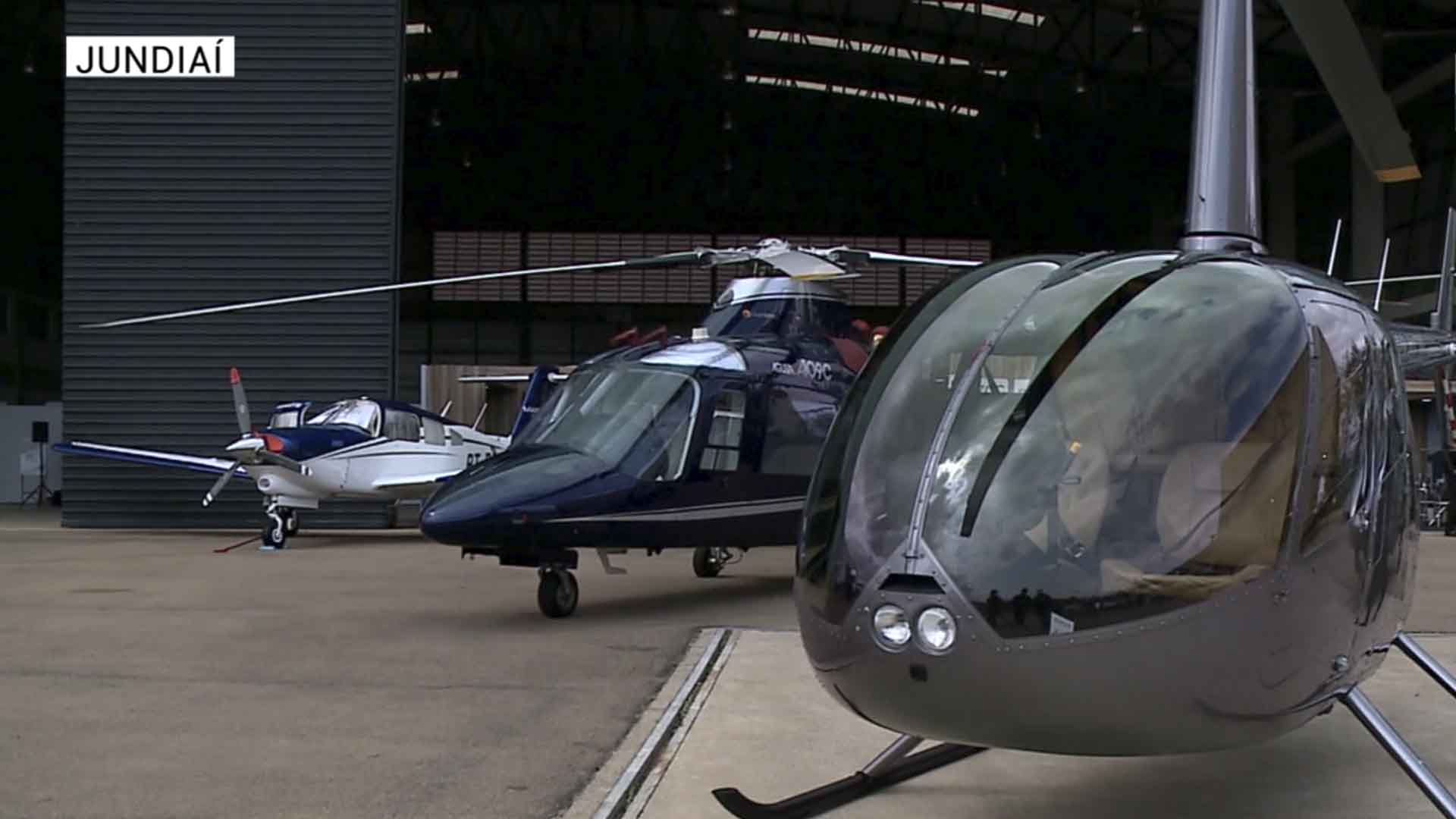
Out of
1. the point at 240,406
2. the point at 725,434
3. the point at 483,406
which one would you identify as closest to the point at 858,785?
the point at 725,434

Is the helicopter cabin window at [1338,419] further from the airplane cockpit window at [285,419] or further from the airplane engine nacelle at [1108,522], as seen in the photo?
the airplane cockpit window at [285,419]

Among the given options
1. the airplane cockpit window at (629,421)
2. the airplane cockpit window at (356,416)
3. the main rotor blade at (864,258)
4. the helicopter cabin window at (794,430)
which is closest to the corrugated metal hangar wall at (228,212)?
the airplane cockpit window at (356,416)

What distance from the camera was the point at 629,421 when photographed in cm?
1049

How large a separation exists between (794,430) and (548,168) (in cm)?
2678

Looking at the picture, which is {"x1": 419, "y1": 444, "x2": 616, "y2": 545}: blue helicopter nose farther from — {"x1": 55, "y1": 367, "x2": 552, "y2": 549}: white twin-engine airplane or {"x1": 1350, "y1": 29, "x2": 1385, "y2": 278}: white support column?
{"x1": 1350, "y1": 29, "x2": 1385, "y2": 278}: white support column

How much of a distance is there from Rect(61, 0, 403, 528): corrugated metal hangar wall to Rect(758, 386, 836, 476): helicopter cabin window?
405 inches

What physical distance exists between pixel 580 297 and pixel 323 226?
1682 centimetres

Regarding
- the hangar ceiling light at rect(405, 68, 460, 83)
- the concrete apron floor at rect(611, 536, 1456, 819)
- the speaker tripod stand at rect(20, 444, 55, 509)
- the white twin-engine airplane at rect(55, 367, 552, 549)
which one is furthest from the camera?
the hangar ceiling light at rect(405, 68, 460, 83)

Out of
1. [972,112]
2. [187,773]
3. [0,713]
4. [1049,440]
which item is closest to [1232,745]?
[1049,440]

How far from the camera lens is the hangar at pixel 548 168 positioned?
20281 mm

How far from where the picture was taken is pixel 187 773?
18.7 feet

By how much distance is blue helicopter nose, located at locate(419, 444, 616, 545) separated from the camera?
9312 mm

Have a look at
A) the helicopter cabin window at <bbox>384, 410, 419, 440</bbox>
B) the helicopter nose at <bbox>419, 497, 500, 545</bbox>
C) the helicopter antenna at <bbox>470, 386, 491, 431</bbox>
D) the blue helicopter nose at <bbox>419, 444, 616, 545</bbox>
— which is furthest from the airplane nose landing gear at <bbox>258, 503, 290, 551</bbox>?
Answer: the helicopter nose at <bbox>419, 497, 500, 545</bbox>

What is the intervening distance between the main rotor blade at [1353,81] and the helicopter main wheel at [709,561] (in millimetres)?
8572
